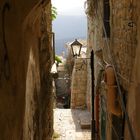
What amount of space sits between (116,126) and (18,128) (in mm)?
3123

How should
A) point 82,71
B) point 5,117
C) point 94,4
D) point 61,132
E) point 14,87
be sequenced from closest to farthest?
point 5,117
point 14,87
point 94,4
point 61,132
point 82,71

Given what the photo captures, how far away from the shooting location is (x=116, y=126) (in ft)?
23.9

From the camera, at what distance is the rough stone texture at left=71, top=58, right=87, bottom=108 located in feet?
55.0

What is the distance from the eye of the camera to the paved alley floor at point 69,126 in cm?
1276

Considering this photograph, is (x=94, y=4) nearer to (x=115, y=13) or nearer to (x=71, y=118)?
(x=115, y=13)

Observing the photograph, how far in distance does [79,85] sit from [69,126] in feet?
10.6

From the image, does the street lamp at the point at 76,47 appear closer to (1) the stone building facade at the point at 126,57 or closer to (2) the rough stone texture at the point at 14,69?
(1) the stone building facade at the point at 126,57

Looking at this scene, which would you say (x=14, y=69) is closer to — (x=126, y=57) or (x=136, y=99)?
(x=136, y=99)

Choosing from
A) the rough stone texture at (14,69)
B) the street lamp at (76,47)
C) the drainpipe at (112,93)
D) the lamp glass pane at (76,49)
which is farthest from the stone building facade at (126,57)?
the lamp glass pane at (76,49)

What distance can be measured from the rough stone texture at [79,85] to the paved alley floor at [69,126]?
50 centimetres

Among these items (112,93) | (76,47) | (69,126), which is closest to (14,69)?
(112,93)

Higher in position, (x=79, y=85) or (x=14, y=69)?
(x=14, y=69)

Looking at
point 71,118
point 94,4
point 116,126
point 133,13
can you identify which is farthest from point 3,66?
point 71,118

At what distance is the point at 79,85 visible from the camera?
16.8 metres
